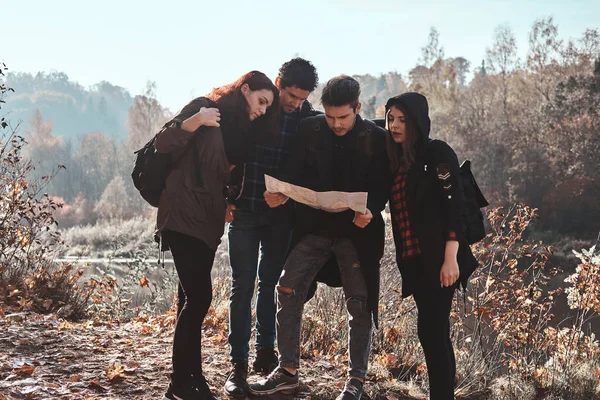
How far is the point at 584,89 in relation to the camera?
84.8ft

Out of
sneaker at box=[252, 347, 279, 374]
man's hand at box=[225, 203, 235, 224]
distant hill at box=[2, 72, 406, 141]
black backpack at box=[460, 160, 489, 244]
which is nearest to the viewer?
black backpack at box=[460, 160, 489, 244]

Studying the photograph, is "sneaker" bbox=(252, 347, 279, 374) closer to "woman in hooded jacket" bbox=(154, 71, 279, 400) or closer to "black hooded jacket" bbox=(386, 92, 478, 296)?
"woman in hooded jacket" bbox=(154, 71, 279, 400)

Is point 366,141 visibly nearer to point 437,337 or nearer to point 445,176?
point 445,176

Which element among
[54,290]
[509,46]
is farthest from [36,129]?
[54,290]

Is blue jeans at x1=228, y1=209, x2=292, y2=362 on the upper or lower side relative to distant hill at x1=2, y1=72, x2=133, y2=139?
lower

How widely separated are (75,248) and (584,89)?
24174 millimetres

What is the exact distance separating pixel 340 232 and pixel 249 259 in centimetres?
59

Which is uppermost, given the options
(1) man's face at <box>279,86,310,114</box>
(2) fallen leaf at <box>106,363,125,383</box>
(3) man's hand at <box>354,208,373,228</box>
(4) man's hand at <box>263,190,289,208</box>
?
(1) man's face at <box>279,86,310,114</box>

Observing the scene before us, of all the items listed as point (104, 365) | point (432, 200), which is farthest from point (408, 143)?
point (104, 365)

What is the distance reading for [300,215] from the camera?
3277 millimetres

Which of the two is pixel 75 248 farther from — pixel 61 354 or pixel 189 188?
pixel 189 188

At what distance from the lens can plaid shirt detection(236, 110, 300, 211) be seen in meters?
3.39

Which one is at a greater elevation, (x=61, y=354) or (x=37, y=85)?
(x=37, y=85)

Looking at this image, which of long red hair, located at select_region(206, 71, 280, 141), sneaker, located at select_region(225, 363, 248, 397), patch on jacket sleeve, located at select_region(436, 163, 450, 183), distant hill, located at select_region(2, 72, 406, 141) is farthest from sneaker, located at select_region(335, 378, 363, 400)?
distant hill, located at select_region(2, 72, 406, 141)
